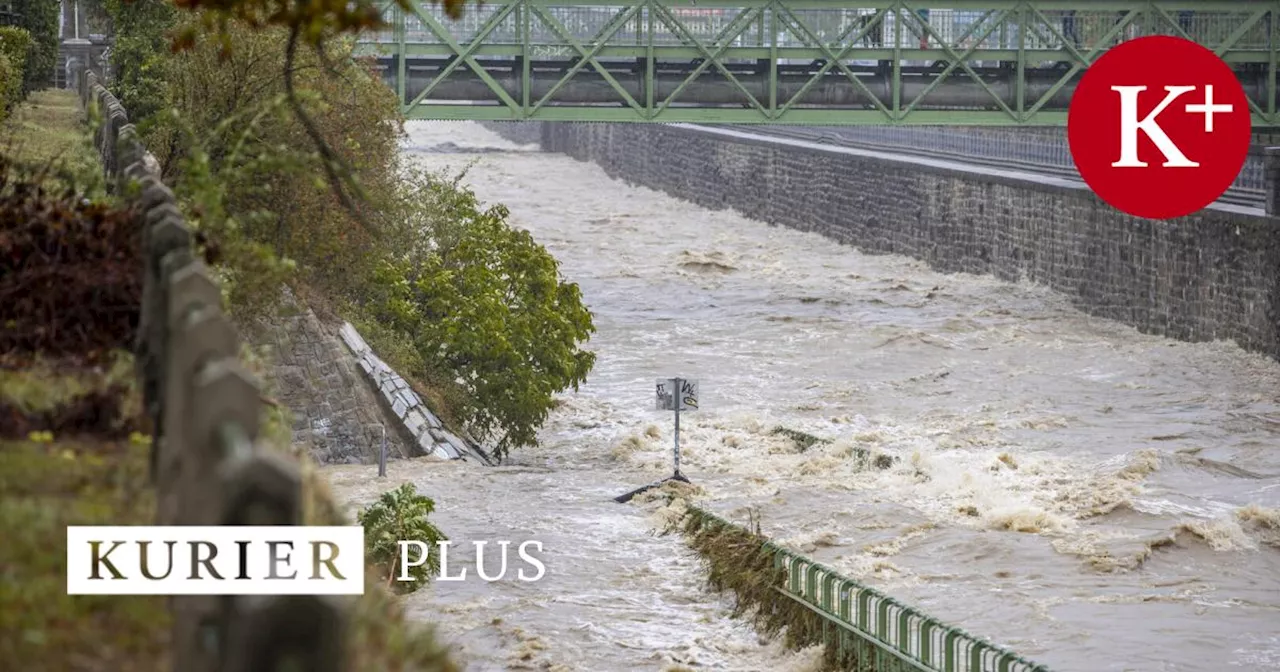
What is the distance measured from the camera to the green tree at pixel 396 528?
77.2 ft

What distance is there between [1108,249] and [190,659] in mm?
45222

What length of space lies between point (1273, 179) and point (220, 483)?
127 feet

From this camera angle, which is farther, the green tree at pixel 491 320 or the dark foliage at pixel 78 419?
the green tree at pixel 491 320

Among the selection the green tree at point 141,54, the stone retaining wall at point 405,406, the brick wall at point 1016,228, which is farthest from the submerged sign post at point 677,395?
the brick wall at point 1016,228

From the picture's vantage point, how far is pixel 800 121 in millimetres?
47438

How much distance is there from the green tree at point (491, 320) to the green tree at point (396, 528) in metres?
10.1

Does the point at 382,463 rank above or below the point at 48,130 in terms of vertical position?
below

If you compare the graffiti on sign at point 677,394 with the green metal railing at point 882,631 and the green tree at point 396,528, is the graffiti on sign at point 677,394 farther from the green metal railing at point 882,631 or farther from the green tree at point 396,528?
the green metal railing at point 882,631

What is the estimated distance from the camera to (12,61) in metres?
32.2

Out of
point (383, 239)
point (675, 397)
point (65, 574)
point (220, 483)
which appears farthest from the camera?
point (383, 239)

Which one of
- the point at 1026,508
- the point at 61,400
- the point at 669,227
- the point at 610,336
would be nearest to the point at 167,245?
the point at 61,400

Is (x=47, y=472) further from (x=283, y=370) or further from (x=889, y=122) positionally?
(x=889, y=122)

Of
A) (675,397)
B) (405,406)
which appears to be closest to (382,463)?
(405,406)

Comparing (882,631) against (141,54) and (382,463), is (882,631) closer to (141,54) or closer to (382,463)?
(382,463)
